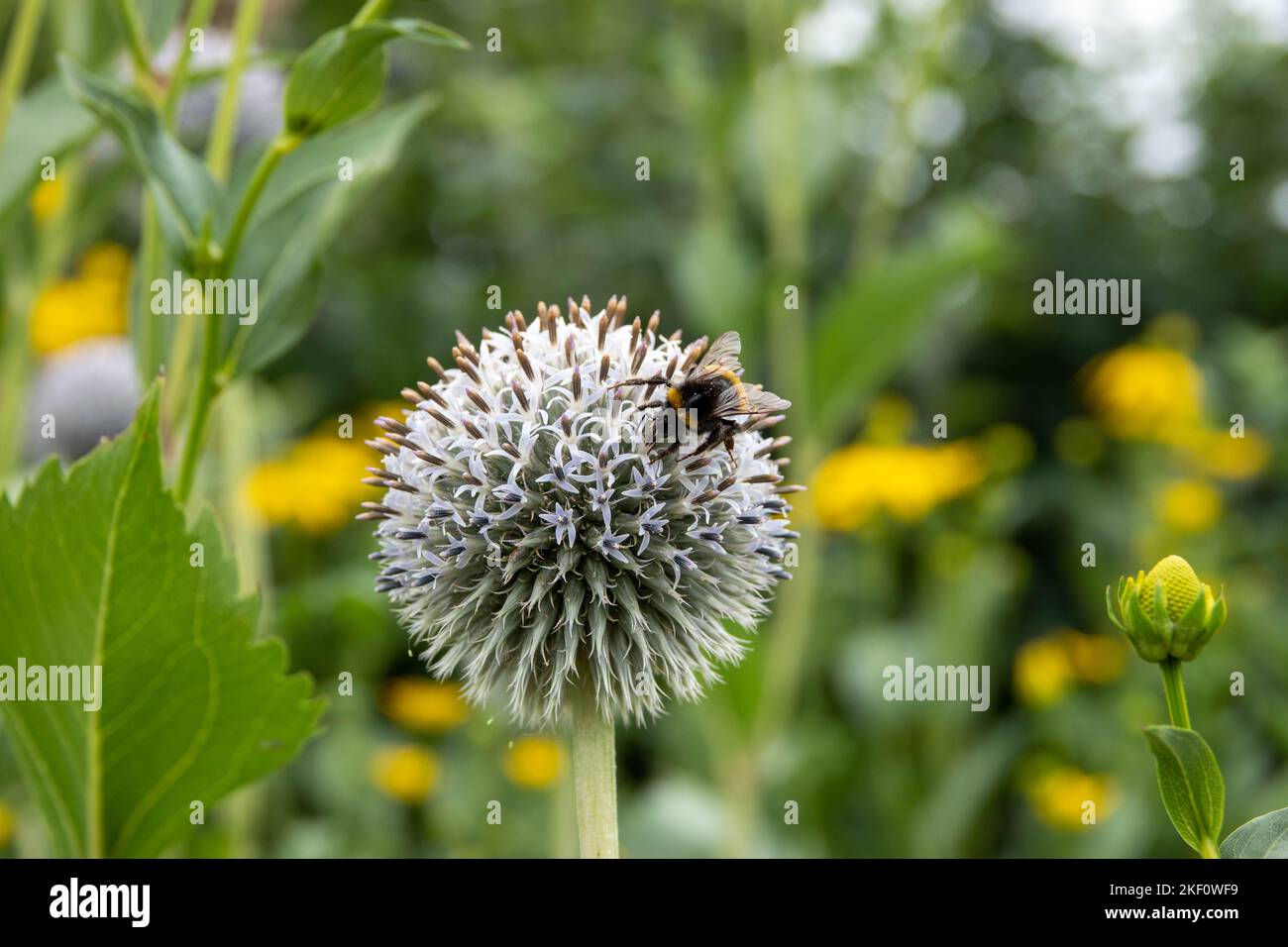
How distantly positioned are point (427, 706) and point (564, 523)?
8.46ft

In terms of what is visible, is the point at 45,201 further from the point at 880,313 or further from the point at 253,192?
the point at 253,192

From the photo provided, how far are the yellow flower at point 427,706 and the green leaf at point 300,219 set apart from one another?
Result: 224 cm

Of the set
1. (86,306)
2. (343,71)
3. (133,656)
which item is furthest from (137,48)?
(86,306)

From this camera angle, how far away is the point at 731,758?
8.27ft

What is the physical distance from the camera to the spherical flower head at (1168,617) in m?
0.81

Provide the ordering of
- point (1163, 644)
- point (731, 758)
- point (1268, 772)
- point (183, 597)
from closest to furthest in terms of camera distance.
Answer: point (1163, 644) → point (183, 597) → point (731, 758) → point (1268, 772)

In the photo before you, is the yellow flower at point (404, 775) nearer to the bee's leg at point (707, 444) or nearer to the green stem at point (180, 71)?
the green stem at point (180, 71)

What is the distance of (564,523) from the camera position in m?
0.97

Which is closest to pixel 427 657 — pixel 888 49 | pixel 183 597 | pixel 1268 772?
pixel 183 597

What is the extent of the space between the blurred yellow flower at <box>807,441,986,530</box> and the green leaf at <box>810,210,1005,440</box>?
41.0 inches

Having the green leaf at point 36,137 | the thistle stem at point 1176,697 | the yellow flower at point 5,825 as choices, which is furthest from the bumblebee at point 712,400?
the yellow flower at point 5,825

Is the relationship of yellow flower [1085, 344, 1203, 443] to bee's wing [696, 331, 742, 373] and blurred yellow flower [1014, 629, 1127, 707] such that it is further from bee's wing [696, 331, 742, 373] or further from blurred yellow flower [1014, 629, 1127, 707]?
bee's wing [696, 331, 742, 373]
